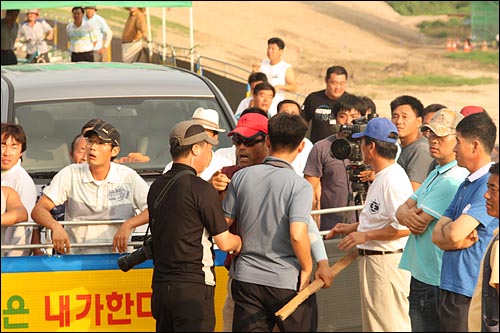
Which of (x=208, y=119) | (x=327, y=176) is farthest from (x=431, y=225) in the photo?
(x=327, y=176)

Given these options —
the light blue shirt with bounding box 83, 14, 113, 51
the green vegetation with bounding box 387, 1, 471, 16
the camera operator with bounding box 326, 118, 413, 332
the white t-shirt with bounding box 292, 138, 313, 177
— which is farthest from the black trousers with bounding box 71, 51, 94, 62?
the green vegetation with bounding box 387, 1, 471, 16

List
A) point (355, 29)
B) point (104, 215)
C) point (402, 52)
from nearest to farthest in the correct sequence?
point (104, 215), point (402, 52), point (355, 29)

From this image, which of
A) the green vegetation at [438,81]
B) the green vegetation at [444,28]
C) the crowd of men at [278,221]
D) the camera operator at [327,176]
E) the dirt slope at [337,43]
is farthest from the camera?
the green vegetation at [444,28]

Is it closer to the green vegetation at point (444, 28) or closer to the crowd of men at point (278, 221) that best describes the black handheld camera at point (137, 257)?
the crowd of men at point (278, 221)

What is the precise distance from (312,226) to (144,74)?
4232 mm

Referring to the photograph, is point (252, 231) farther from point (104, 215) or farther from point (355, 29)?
point (355, 29)

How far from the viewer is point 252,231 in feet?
19.4

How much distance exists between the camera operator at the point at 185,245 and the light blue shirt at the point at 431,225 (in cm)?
120

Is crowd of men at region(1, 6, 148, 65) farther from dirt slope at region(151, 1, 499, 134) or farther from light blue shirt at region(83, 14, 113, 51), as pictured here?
dirt slope at region(151, 1, 499, 134)

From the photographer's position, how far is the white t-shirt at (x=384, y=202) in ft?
21.7

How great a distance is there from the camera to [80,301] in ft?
22.4

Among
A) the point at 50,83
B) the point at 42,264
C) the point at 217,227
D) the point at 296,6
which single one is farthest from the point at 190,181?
the point at 296,6

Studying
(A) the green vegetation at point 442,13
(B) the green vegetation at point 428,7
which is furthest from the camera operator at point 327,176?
(B) the green vegetation at point 428,7

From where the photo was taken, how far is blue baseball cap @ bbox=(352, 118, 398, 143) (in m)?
6.64
